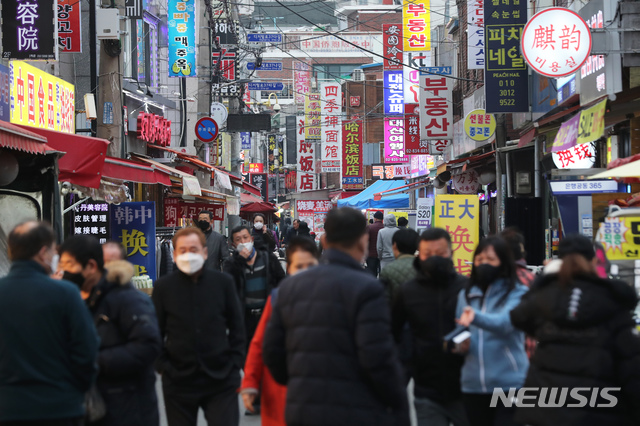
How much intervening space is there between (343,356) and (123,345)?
1495 mm

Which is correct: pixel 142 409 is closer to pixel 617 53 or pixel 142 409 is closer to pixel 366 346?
pixel 366 346

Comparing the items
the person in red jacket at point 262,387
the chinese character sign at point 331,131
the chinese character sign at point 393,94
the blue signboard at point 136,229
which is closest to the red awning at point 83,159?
the blue signboard at point 136,229

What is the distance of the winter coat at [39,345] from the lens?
3965mm

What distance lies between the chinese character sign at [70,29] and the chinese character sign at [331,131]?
3283 cm

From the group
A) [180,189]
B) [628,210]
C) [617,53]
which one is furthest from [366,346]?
[180,189]

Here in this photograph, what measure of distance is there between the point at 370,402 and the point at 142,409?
158cm

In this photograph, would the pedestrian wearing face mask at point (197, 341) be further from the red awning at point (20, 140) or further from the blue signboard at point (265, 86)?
the blue signboard at point (265, 86)

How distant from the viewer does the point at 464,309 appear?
15.6 feet

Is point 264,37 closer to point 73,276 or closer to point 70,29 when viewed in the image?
point 70,29

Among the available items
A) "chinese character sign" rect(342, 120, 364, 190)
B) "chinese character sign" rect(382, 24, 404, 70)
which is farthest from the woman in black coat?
"chinese character sign" rect(342, 120, 364, 190)

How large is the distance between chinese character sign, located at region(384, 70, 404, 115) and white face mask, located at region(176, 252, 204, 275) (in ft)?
89.0

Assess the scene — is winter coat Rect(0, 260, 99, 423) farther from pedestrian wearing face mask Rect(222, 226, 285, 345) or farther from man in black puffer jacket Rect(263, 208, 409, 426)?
pedestrian wearing face mask Rect(222, 226, 285, 345)

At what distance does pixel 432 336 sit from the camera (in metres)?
5.03

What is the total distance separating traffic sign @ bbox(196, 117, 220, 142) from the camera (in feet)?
87.0
